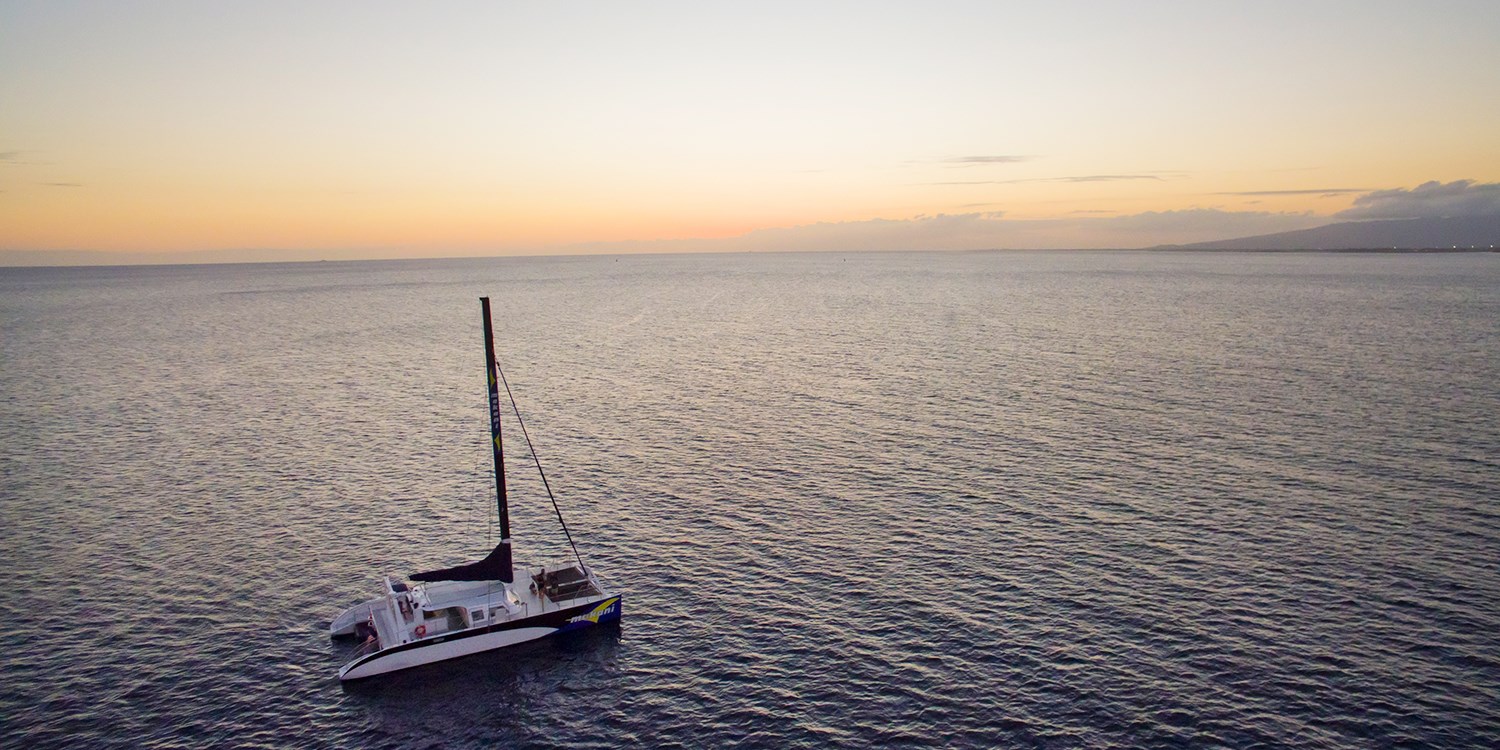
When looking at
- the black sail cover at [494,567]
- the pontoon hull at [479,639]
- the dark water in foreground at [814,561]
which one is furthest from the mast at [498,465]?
the dark water in foreground at [814,561]

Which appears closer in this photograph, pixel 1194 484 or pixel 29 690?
pixel 29 690

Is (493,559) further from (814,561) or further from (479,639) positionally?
(814,561)

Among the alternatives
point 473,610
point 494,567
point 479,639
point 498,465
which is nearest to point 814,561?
point 494,567

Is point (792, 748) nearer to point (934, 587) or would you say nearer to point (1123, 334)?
point (934, 587)

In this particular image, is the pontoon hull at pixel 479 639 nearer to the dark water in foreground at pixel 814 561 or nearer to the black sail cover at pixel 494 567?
the dark water in foreground at pixel 814 561

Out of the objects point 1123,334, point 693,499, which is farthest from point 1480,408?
point 693,499
